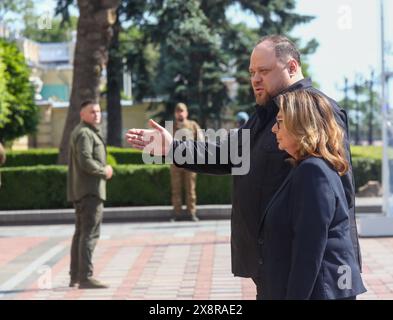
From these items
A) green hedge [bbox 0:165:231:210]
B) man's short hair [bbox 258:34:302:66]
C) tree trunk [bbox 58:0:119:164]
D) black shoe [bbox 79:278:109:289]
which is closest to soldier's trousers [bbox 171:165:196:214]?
green hedge [bbox 0:165:231:210]

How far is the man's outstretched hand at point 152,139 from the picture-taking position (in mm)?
4066

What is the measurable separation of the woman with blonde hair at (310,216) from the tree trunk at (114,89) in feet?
78.6

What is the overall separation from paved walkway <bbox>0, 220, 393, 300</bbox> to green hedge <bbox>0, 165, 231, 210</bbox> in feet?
5.96

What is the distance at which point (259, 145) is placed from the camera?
4.06 meters

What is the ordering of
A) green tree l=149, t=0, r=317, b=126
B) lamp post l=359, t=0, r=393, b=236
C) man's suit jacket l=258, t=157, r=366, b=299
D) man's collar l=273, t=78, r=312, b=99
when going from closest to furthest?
man's suit jacket l=258, t=157, r=366, b=299
man's collar l=273, t=78, r=312, b=99
lamp post l=359, t=0, r=393, b=236
green tree l=149, t=0, r=317, b=126

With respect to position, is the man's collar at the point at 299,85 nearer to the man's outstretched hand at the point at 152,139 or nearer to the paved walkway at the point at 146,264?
the man's outstretched hand at the point at 152,139

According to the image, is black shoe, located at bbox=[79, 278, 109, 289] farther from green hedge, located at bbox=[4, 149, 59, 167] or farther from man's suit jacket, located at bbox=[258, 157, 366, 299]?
green hedge, located at bbox=[4, 149, 59, 167]

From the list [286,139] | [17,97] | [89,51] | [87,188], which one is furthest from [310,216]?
[17,97]

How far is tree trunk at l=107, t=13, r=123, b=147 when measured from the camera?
28.5 metres

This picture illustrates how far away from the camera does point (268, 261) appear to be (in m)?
3.43

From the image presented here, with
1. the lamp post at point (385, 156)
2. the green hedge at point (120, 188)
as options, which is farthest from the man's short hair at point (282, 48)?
the green hedge at point (120, 188)

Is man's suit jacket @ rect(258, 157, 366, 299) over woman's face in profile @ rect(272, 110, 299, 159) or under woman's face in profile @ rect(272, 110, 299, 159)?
under

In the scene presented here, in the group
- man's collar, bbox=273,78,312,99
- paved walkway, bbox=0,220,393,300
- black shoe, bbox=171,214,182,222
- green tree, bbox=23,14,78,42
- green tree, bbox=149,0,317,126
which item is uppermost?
green tree, bbox=23,14,78,42
